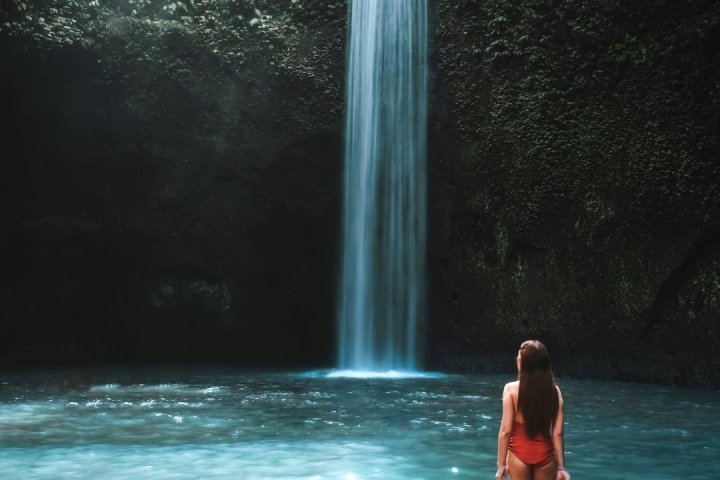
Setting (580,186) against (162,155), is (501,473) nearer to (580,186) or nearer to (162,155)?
(580,186)

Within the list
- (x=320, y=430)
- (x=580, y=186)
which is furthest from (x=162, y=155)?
(x=320, y=430)

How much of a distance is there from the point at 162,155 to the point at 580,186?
8730 mm

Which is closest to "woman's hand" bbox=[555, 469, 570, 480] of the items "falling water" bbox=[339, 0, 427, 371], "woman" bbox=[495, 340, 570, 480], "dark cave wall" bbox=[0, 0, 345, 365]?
"woman" bbox=[495, 340, 570, 480]

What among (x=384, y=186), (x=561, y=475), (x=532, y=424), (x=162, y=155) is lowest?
(x=561, y=475)

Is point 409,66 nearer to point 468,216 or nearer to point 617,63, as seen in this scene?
point 468,216

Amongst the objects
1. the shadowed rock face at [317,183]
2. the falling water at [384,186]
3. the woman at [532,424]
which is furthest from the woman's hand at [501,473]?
the falling water at [384,186]

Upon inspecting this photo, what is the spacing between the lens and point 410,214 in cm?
1641

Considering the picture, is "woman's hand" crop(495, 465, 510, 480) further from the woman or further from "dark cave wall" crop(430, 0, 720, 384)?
"dark cave wall" crop(430, 0, 720, 384)

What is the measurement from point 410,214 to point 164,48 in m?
6.34

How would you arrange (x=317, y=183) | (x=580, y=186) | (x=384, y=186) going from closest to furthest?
(x=580, y=186) < (x=384, y=186) < (x=317, y=183)

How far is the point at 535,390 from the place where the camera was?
413cm

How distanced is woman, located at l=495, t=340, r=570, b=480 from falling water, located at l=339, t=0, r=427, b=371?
11940mm

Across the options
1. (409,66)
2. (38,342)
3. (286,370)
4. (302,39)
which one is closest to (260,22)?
(302,39)

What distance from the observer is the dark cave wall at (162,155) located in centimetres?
1652
